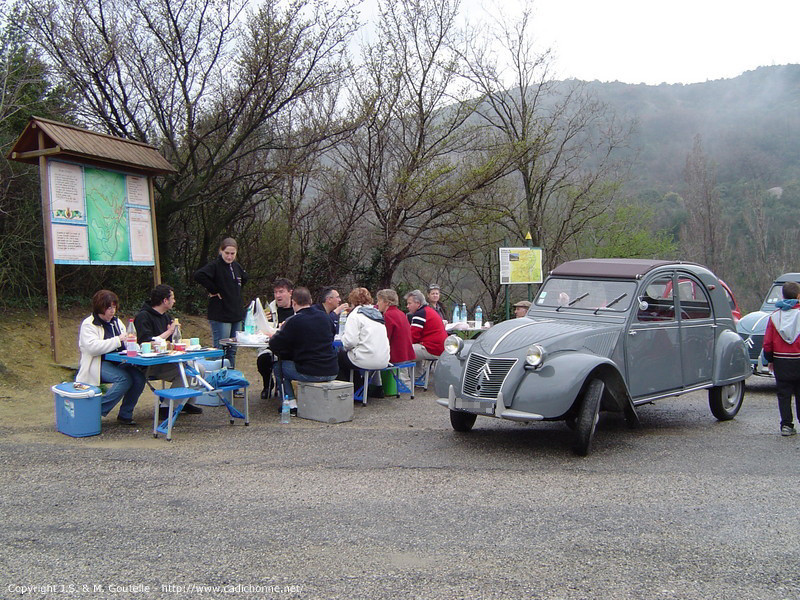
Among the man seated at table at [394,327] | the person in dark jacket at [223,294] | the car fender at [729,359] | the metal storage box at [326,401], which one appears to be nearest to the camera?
the metal storage box at [326,401]

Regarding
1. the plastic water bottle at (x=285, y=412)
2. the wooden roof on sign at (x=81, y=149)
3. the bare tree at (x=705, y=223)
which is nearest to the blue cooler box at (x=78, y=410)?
the plastic water bottle at (x=285, y=412)

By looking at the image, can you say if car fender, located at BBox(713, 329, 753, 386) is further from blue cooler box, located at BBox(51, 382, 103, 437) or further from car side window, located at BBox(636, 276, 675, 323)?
blue cooler box, located at BBox(51, 382, 103, 437)

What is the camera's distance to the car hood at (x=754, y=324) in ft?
33.9

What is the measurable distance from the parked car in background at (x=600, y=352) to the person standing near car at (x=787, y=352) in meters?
0.66

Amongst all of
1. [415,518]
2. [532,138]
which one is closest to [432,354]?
[415,518]

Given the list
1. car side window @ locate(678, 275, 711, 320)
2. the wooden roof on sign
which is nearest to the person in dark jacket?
the wooden roof on sign

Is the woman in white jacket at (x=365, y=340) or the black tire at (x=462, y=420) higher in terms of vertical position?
the woman in white jacket at (x=365, y=340)

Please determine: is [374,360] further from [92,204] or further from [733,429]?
[92,204]

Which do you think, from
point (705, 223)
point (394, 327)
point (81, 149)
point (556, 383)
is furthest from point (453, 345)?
point (705, 223)

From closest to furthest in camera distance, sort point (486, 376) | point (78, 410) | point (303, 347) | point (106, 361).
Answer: point (486, 376) < point (78, 410) < point (106, 361) < point (303, 347)

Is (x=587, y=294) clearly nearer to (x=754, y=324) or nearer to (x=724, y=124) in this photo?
(x=754, y=324)

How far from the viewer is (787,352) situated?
6.91m

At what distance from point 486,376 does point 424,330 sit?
12.0ft

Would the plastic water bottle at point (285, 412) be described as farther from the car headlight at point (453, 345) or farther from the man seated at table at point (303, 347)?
the car headlight at point (453, 345)
